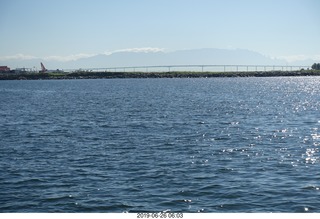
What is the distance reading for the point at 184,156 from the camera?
3294 cm

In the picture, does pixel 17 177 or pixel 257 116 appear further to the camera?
pixel 257 116

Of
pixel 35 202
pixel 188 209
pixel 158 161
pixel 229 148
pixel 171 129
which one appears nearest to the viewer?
pixel 188 209

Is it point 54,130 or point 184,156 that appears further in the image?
point 54,130

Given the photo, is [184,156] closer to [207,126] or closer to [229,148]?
[229,148]

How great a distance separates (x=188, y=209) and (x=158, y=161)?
1053cm

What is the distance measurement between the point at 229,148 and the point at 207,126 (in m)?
15.4

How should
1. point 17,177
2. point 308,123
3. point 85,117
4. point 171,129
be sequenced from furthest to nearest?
point 85,117 → point 308,123 → point 171,129 → point 17,177

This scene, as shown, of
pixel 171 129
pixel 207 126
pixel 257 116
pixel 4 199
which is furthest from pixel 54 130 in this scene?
pixel 257 116

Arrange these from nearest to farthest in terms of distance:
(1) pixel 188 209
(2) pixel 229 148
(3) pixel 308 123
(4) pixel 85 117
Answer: (1) pixel 188 209 < (2) pixel 229 148 < (3) pixel 308 123 < (4) pixel 85 117

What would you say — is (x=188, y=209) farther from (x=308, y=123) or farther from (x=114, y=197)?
(x=308, y=123)

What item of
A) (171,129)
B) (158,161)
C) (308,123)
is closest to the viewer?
(158,161)

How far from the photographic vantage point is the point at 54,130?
160ft

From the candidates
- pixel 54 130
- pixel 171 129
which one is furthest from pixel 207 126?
pixel 54 130

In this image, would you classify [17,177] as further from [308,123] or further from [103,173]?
[308,123]
